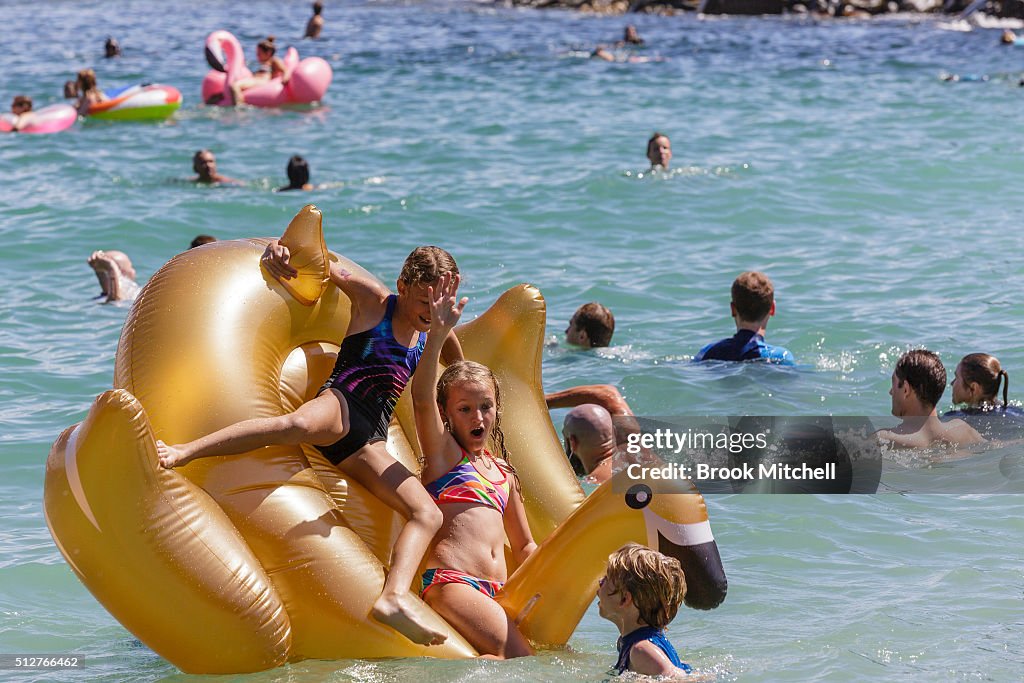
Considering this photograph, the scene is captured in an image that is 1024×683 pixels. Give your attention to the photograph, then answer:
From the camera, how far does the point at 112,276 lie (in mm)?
9969

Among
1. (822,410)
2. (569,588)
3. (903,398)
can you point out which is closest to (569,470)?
(569,588)

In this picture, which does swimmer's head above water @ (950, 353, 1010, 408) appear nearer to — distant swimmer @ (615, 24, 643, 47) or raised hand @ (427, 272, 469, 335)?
raised hand @ (427, 272, 469, 335)

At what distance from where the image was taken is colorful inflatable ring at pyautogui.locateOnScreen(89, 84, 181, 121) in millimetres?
17766

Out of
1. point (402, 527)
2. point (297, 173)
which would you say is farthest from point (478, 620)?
point (297, 173)

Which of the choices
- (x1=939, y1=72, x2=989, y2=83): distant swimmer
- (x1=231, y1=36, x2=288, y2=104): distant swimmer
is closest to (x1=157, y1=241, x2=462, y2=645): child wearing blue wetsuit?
(x1=231, y1=36, x2=288, y2=104): distant swimmer

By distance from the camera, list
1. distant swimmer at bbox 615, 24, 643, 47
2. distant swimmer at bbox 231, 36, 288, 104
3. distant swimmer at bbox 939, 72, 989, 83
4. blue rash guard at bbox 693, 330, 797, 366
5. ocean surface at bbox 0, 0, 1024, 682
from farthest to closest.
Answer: distant swimmer at bbox 615, 24, 643, 47, distant swimmer at bbox 939, 72, 989, 83, distant swimmer at bbox 231, 36, 288, 104, blue rash guard at bbox 693, 330, 797, 366, ocean surface at bbox 0, 0, 1024, 682

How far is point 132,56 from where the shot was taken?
23.8 metres

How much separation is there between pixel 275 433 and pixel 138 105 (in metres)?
Result: 14.5

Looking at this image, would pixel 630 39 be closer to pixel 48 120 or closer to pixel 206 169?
pixel 48 120

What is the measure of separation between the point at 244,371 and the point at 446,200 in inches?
346

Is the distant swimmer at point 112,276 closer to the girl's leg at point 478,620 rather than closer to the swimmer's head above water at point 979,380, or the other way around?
the girl's leg at point 478,620

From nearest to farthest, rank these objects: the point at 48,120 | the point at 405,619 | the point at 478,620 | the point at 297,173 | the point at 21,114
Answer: the point at 405,619, the point at 478,620, the point at 297,173, the point at 21,114, the point at 48,120

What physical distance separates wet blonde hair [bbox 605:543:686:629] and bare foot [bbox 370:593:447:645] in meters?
0.66

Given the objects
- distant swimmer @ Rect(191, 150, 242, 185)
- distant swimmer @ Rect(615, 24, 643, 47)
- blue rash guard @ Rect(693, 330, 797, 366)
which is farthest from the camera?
distant swimmer @ Rect(615, 24, 643, 47)
